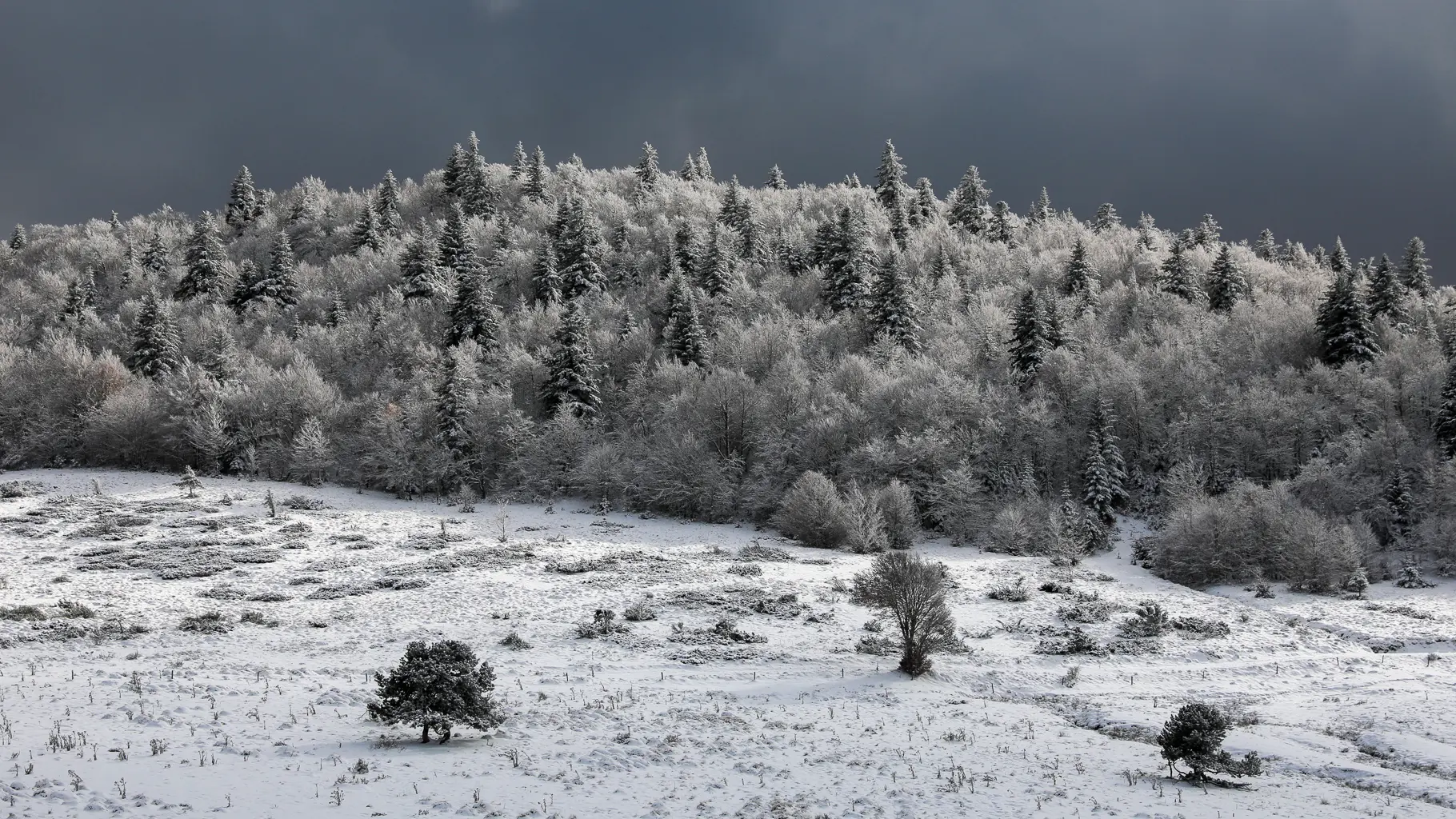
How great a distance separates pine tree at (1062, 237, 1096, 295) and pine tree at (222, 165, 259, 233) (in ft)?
329

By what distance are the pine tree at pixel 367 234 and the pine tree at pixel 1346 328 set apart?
90.9 m

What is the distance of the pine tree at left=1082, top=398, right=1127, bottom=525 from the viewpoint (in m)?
48.8

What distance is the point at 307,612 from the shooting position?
26.8 m

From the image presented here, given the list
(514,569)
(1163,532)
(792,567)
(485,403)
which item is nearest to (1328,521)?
(1163,532)

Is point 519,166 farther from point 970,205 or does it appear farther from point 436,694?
point 436,694

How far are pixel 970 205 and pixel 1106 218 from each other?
21.5 m

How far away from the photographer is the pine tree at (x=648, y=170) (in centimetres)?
11481

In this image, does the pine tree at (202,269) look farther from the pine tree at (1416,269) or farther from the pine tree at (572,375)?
the pine tree at (1416,269)

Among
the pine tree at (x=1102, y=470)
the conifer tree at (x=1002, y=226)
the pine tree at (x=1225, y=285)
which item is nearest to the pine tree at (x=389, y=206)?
the conifer tree at (x=1002, y=226)

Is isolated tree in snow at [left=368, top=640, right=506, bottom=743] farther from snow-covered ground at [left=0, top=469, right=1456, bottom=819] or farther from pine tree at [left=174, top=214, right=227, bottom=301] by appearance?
pine tree at [left=174, top=214, right=227, bottom=301]

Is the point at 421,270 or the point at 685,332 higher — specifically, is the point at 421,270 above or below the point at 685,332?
above

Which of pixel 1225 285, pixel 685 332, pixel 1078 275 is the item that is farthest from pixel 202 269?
pixel 1225 285

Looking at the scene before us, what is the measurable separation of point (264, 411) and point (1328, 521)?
66.9 metres

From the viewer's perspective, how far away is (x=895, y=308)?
68312 millimetres
